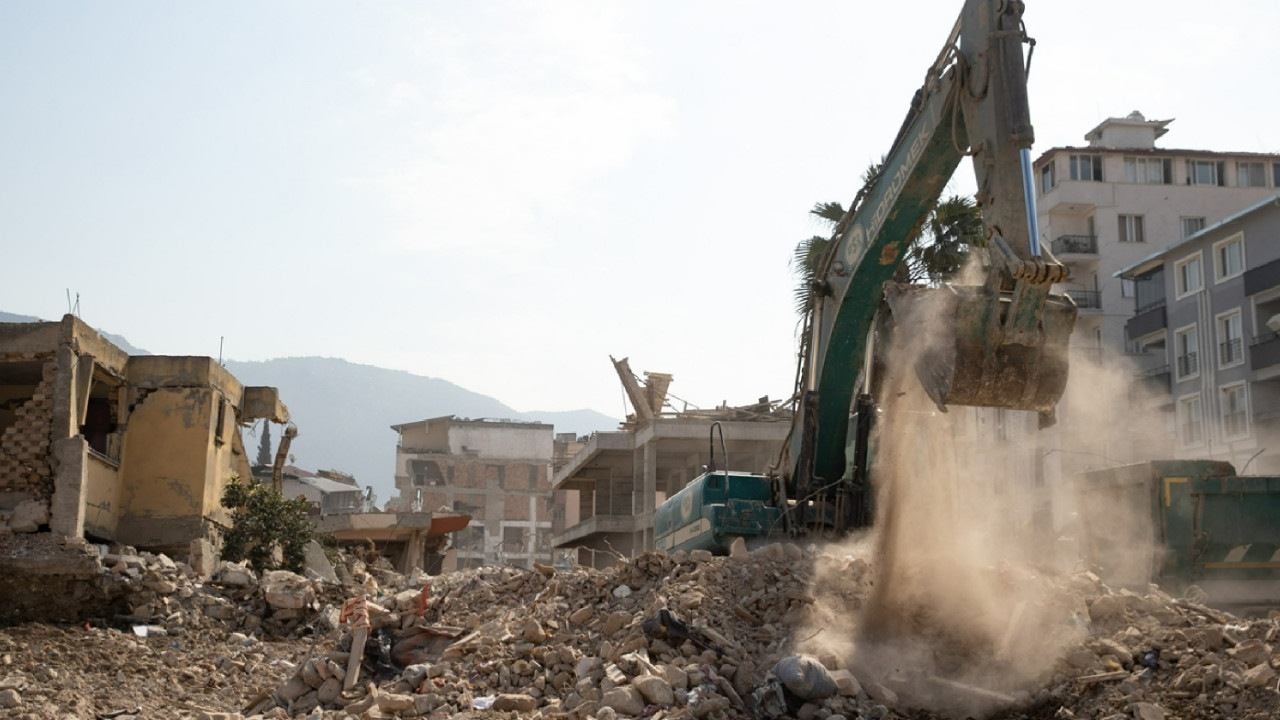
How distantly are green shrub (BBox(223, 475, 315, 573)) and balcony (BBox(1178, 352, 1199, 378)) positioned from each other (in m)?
31.0

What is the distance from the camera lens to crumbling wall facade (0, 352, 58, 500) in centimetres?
1608

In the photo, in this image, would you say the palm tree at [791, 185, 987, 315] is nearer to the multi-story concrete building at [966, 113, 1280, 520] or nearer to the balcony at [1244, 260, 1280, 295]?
the balcony at [1244, 260, 1280, 295]

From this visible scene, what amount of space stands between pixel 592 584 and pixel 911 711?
369 cm

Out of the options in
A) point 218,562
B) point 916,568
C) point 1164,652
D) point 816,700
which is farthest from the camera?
point 218,562

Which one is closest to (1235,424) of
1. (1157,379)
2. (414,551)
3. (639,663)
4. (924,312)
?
(1157,379)

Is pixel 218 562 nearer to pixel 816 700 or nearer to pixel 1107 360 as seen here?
pixel 816 700

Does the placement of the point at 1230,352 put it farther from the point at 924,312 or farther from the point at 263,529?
the point at 924,312

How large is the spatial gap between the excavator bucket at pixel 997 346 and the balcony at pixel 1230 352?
3284 cm

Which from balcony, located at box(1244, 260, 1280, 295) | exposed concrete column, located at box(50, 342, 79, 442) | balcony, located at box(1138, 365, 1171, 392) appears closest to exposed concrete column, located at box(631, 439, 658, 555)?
exposed concrete column, located at box(50, 342, 79, 442)

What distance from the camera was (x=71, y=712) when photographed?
10773 mm

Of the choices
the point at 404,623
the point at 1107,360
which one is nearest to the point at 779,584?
the point at 404,623

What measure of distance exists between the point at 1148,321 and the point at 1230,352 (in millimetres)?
4580

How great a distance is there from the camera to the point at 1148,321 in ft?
140

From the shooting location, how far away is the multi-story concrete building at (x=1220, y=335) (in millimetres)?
36438
